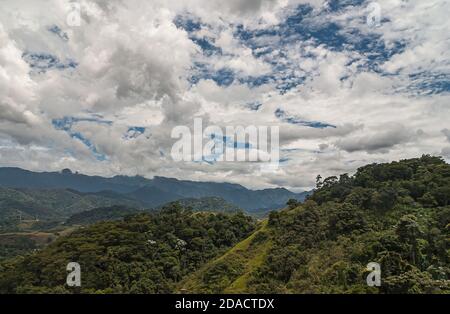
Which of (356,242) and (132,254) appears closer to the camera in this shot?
(356,242)

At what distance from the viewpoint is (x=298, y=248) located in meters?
65.9

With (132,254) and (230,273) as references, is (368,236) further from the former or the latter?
(132,254)

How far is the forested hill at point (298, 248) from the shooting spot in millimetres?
47750

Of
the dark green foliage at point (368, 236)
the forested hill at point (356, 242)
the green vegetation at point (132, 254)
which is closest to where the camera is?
the dark green foliage at point (368, 236)

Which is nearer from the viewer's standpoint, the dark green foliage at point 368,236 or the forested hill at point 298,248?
the dark green foliage at point 368,236

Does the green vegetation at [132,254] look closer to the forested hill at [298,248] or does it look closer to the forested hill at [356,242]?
the forested hill at [298,248]

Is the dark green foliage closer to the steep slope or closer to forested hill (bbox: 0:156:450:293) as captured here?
forested hill (bbox: 0:156:450:293)

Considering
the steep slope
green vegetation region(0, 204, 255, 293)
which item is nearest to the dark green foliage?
the steep slope

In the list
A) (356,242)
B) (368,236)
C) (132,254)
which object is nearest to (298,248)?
(356,242)

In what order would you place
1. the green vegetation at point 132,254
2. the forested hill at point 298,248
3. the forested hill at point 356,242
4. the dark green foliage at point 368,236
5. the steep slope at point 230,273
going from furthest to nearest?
the green vegetation at point 132,254 → the steep slope at point 230,273 → the forested hill at point 298,248 → the forested hill at point 356,242 → the dark green foliage at point 368,236

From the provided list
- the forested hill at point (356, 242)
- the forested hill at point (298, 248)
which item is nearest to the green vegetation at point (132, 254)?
the forested hill at point (298, 248)

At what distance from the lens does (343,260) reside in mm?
52531

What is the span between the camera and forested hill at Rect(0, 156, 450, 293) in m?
47.8

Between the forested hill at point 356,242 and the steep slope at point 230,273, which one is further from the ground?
the forested hill at point 356,242
